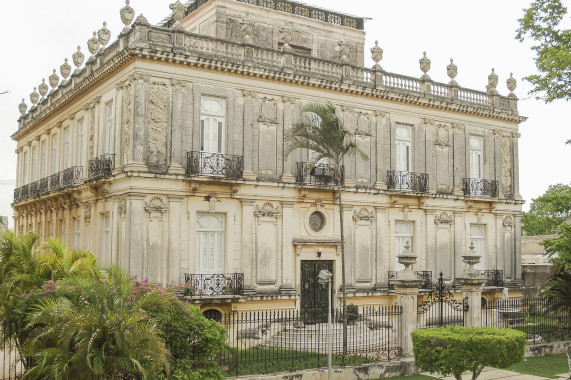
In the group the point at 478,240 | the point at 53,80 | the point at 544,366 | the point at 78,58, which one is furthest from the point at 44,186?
the point at 544,366

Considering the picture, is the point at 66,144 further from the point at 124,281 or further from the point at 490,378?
the point at 490,378

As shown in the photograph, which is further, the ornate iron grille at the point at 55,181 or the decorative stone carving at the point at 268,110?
the ornate iron grille at the point at 55,181

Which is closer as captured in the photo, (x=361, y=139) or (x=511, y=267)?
(x=361, y=139)

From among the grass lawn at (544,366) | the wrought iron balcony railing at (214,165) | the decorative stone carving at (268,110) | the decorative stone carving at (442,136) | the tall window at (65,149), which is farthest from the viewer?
the decorative stone carving at (442,136)

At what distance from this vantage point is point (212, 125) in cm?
2228

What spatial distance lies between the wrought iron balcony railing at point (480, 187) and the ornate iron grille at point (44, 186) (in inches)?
709

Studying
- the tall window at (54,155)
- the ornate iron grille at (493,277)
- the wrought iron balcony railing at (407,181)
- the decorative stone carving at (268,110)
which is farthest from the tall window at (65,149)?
the ornate iron grille at (493,277)

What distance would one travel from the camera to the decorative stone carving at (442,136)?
2761 cm

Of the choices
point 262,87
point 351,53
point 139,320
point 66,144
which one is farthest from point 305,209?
point 139,320

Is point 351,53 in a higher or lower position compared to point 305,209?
higher

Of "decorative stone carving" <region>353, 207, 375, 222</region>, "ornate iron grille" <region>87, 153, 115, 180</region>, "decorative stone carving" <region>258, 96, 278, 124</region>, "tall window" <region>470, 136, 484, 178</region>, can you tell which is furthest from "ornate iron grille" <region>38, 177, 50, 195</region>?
"tall window" <region>470, 136, 484, 178</region>

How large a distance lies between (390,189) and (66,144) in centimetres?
1375

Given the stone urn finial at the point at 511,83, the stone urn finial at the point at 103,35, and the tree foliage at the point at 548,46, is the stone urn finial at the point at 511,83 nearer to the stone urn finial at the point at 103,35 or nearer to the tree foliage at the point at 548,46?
the tree foliage at the point at 548,46

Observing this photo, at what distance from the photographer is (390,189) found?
2578 centimetres
